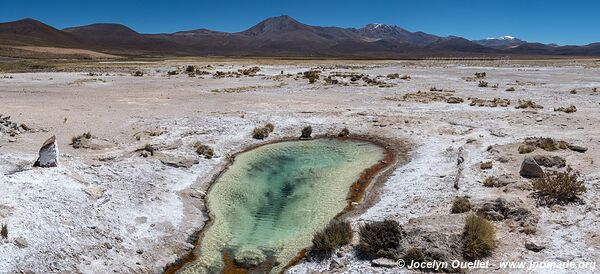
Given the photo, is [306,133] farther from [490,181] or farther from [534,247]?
[534,247]

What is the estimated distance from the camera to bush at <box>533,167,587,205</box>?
11289 millimetres

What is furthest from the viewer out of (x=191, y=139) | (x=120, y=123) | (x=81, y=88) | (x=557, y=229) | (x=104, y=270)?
(x=81, y=88)

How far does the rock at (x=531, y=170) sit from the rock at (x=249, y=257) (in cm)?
840

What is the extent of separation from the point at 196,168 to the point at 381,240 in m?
8.81

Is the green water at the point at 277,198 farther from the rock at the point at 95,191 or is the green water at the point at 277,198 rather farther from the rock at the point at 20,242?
the rock at the point at 20,242

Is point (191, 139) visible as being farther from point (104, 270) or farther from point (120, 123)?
point (104, 270)

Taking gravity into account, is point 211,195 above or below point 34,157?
below

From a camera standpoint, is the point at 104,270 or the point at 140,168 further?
the point at 140,168

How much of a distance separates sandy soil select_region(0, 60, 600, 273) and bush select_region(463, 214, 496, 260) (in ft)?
0.74

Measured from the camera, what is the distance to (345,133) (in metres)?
22.2

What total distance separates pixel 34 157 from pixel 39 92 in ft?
74.4

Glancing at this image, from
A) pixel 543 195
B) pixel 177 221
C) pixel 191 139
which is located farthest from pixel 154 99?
pixel 543 195

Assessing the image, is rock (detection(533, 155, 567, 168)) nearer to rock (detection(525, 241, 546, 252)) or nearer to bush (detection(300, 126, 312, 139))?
rock (detection(525, 241, 546, 252))

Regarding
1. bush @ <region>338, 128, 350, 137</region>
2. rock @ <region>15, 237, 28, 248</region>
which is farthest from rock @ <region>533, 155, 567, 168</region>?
rock @ <region>15, 237, 28, 248</region>
